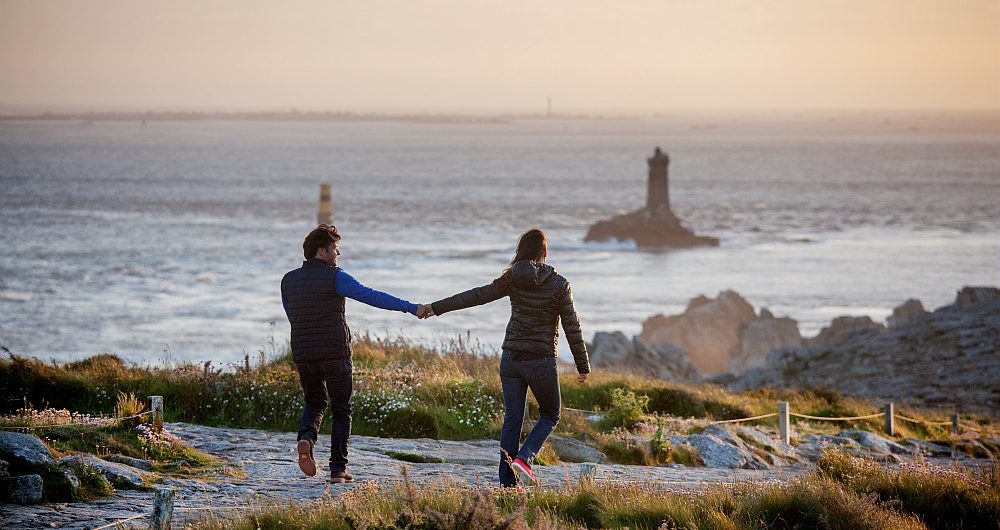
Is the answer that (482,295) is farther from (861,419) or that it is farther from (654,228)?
(654,228)

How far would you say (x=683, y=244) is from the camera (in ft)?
266

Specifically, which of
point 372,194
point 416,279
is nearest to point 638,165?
point 372,194

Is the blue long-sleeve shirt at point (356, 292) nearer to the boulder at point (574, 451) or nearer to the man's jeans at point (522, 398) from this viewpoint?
the man's jeans at point (522, 398)

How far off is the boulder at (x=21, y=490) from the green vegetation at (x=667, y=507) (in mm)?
1600

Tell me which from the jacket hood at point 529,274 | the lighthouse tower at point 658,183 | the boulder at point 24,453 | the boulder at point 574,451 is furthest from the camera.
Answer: the lighthouse tower at point 658,183

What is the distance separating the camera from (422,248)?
71.5 m

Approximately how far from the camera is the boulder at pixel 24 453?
871cm

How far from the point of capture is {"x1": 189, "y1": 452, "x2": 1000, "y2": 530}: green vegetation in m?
7.72

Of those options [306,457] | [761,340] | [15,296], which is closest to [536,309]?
[306,457]

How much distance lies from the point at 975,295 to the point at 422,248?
43200 millimetres

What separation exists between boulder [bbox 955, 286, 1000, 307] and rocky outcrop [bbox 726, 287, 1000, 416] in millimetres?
26

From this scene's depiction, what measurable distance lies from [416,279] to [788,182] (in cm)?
10061

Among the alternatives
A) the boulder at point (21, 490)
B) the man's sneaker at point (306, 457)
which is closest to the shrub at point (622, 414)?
the man's sneaker at point (306, 457)

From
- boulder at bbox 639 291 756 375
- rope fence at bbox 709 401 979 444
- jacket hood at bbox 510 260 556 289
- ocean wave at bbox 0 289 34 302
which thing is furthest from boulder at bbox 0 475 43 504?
ocean wave at bbox 0 289 34 302
